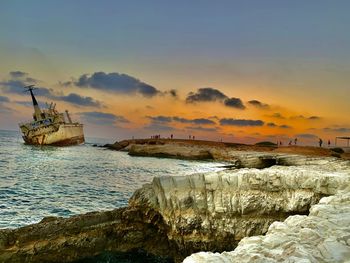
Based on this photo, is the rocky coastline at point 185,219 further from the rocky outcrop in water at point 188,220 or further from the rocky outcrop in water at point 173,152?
the rocky outcrop in water at point 173,152

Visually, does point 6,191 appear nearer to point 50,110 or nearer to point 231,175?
point 231,175

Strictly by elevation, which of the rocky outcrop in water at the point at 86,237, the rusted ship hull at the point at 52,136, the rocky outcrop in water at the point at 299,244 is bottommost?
the rocky outcrop in water at the point at 86,237

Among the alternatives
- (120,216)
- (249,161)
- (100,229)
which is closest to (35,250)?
(100,229)

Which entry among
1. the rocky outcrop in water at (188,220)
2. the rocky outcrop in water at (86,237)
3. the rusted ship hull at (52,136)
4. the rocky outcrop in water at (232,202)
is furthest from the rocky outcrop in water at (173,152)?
the rocky outcrop in water at (232,202)

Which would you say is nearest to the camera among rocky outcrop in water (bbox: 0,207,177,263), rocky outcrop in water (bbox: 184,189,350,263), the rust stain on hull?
→ rocky outcrop in water (bbox: 184,189,350,263)

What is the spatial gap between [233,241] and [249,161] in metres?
32.9

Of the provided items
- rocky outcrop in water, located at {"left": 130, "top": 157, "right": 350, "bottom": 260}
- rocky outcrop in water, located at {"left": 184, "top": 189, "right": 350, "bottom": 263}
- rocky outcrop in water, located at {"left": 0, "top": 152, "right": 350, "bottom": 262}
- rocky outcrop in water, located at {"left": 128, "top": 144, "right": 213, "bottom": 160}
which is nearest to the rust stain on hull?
rocky outcrop in water, located at {"left": 128, "top": 144, "right": 213, "bottom": 160}

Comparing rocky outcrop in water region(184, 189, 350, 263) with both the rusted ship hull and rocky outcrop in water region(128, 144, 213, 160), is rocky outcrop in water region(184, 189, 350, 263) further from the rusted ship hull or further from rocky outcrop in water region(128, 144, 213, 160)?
the rusted ship hull

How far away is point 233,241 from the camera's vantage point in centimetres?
1160

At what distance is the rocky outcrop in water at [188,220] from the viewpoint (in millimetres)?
11438

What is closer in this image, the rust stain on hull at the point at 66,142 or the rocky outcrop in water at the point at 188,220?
the rocky outcrop in water at the point at 188,220

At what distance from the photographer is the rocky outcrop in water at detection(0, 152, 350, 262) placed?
11.4 metres

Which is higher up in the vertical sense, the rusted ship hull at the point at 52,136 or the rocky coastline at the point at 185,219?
the rusted ship hull at the point at 52,136

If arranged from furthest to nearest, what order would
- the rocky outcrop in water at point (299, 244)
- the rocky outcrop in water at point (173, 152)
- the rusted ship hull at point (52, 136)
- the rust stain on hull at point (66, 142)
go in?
the rust stain on hull at point (66, 142)
the rusted ship hull at point (52, 136)
the rocky outcrop in water at point (173, 152)
the rocky outcrop in water at point (299, 244)
